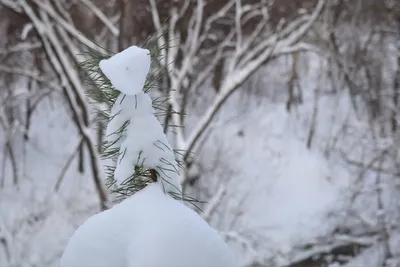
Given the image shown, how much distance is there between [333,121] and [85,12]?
4779 mm

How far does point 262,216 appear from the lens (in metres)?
6.81

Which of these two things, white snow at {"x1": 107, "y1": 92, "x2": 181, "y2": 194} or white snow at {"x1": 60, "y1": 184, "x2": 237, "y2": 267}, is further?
white snow at {"x1": 107, "y1": 92, "x2": 181, "y2": 194}

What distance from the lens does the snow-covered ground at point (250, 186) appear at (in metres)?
6.06

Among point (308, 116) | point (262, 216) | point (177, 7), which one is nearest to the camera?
point (177, 7)

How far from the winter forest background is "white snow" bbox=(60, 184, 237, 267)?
332 cm

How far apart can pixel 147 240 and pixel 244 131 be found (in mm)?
7929

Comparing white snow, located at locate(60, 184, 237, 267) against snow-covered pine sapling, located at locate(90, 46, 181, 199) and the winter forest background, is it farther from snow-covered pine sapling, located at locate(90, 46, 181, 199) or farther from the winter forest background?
the winter forest background

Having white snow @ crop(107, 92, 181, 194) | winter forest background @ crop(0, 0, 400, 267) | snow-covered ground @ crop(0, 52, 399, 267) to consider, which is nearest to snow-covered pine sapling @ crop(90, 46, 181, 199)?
white snow @ crop(107, 92, 181, 194)

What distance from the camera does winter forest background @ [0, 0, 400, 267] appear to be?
4.81 metres

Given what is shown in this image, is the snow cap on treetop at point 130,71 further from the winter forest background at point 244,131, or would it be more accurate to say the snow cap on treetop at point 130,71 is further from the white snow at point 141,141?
the winter forest background at point 244,131

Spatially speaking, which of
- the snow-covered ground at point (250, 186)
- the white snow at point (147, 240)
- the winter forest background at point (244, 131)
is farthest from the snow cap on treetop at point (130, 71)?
the snow-covered ground at point (250, 186)

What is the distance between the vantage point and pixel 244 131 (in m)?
8.57

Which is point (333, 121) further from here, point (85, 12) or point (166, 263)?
point (166, 263)

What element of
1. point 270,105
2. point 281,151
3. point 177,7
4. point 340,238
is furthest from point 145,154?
point 270,105
